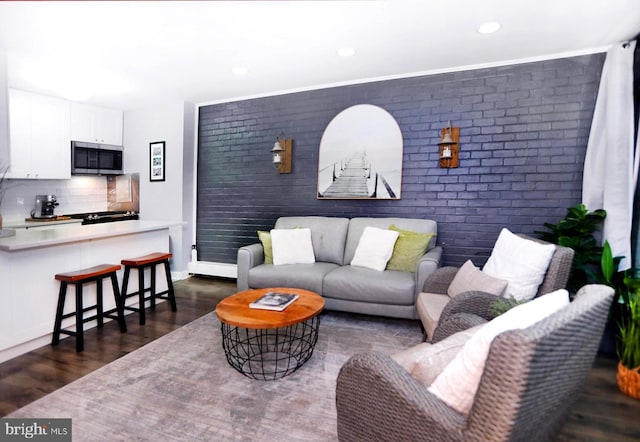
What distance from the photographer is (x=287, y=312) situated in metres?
2.33

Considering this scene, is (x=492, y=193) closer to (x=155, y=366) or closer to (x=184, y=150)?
(x=155, y=366)

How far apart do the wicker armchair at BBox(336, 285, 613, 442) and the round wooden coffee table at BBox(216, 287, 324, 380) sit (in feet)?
3.03

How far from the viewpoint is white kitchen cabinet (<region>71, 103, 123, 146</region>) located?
4.95m

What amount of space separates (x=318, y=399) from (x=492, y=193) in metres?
2.72

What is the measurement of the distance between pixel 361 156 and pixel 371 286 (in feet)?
5.40

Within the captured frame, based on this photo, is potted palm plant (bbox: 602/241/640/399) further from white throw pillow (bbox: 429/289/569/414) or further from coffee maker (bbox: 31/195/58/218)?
coffee maker (bbox: 31/195/58/218)

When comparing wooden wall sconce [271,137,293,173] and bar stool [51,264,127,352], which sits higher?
wooden wall sconce [271,137,293,173]

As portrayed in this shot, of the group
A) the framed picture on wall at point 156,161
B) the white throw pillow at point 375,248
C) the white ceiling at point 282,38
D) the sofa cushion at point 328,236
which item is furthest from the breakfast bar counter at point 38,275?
the white throw pillow at point 375,248

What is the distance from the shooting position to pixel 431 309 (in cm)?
243

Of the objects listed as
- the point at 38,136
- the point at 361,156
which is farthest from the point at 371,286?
the point at 38,136

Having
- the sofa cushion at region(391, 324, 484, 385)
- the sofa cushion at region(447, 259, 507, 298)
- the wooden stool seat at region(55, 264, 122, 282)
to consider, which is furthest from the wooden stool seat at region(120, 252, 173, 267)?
the sofa cushion at region(391, 324, 484, 385)

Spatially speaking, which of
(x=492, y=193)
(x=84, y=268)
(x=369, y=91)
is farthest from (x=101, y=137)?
(x=492, y=193)

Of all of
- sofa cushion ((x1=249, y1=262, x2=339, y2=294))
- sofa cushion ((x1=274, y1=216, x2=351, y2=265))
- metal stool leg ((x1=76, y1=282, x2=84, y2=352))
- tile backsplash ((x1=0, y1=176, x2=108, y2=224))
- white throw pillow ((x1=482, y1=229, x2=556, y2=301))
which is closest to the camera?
white throw pillow ((x1=482, y1=229, x2=556, y2=301))

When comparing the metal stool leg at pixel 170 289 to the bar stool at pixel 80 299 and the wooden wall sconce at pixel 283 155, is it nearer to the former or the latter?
the bar stool at pixel 80 299
